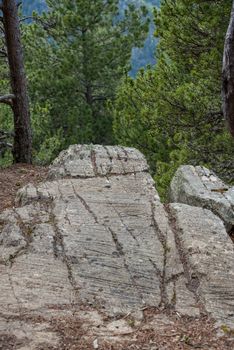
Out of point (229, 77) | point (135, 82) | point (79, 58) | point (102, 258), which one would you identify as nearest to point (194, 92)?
point (135, 82)

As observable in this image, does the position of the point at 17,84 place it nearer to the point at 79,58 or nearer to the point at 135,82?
the point at 135,82

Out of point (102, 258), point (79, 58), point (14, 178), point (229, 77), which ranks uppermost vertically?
point (79, 58)

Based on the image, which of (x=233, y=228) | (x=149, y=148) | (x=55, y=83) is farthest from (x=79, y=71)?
(x=233, y=228)

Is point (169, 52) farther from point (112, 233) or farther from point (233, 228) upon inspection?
point (112, 233)

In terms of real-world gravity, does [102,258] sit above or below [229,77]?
below

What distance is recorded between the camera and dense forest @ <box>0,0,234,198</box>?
30.8 ft

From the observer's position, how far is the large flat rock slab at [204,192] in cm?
608

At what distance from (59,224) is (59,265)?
0.80 m

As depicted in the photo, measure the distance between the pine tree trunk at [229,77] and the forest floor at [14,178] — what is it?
170 inches

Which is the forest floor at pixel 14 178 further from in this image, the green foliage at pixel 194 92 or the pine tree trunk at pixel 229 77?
the pine tree trunk at pixel 229 77

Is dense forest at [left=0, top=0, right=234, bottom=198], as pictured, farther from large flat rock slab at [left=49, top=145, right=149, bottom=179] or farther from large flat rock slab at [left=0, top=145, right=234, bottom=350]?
large flat rock slab at [left=0, top=145, right=234, bottom=350]

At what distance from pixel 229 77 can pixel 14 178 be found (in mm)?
6158

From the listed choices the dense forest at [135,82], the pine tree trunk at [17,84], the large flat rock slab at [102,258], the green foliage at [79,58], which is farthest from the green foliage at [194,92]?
the green foliage at [79,58]

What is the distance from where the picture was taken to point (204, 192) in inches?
254
